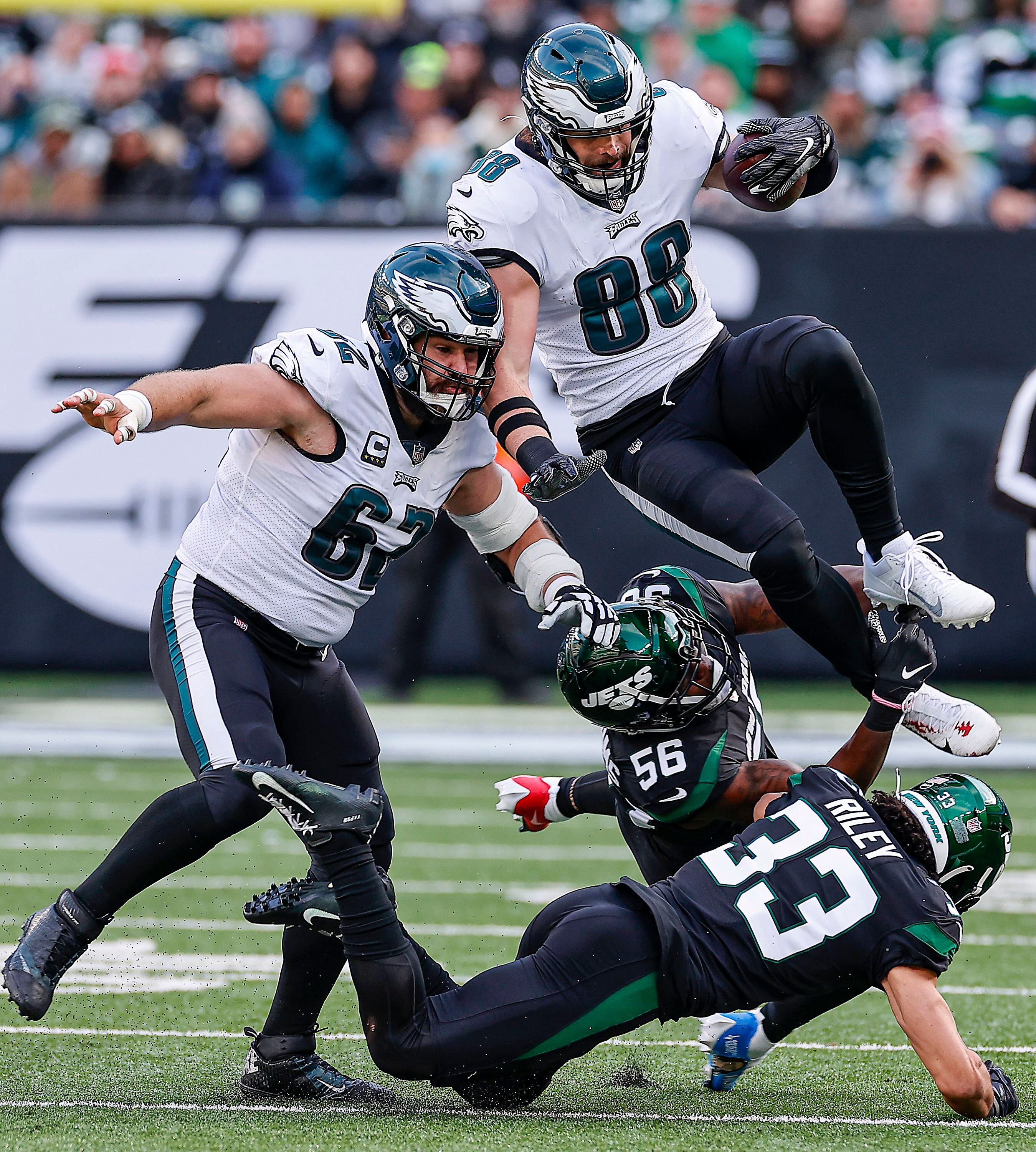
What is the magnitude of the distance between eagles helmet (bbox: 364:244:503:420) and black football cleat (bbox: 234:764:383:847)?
967 millimetres

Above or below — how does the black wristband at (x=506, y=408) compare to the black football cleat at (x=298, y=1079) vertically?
above

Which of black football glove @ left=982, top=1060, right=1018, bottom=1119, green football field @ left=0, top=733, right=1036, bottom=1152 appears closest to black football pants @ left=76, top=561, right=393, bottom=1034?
green football field @ left=0, top=733, right=1036, bottom=1152

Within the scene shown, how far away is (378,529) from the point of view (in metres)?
4.10

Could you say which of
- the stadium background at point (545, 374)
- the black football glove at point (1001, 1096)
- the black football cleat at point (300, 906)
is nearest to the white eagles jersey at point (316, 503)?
the black football cleat at point (300, 906)

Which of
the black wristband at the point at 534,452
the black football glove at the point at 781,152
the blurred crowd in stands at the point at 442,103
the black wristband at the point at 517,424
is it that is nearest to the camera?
the black wristband at the point at 534,452

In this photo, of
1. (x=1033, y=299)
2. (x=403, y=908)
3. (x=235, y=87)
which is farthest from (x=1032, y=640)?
(x=235, y=87)

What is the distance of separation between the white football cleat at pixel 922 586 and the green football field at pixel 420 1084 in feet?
3.59

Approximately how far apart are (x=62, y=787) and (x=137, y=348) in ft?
9.92

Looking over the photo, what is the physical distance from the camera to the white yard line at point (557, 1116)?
12.0 ft

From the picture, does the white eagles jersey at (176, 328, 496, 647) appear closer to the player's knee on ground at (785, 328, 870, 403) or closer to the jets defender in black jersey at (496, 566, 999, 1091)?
the jets defender in black jersey at (496, 566, 999, 1091)

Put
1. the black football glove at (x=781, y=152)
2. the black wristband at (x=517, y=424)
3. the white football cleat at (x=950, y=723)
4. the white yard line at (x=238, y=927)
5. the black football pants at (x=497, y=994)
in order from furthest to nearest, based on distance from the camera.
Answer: the white yard line at (x=238, y=927) → the black football glove at (x=781, y=152) → the white football cleat at (x=950, y=723) → the black wristband at (x=517, y=424) → the black football pants at (x=497, y=994)

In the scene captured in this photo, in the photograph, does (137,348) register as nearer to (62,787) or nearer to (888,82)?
(62,787)

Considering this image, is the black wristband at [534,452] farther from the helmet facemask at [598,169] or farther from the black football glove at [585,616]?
the helmet facemask at [598,169]

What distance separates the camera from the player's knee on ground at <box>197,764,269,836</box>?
12.2 feet
